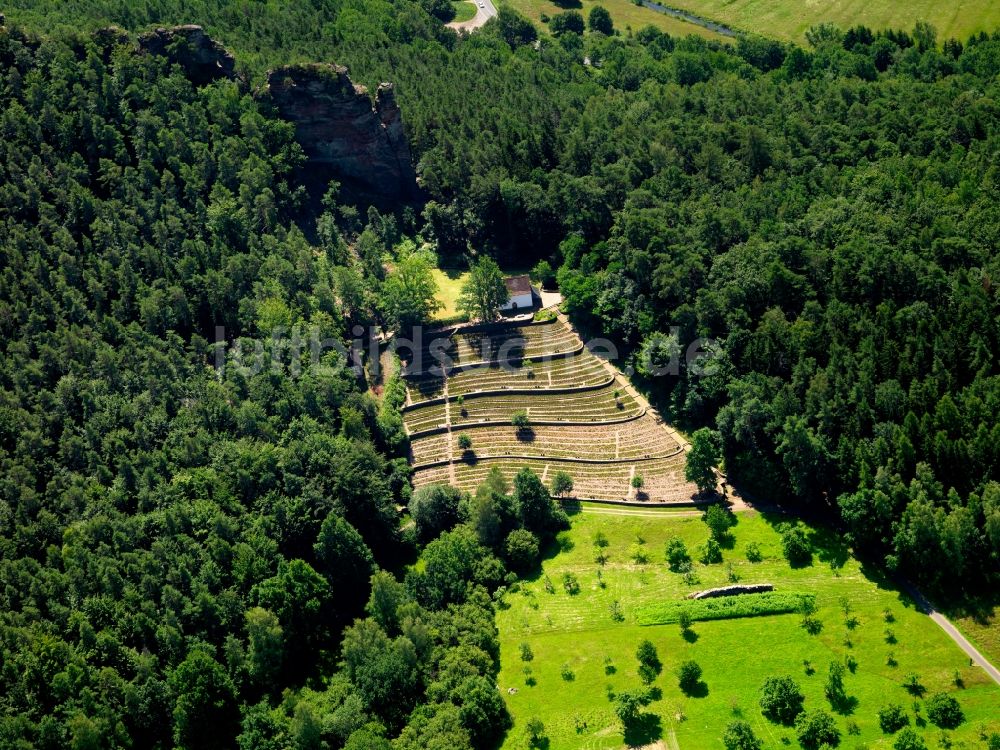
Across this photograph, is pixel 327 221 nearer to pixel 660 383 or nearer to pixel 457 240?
pixel 457 240

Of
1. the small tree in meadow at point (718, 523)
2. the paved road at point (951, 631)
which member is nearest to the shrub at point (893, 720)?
the paved road at point (951, 631)

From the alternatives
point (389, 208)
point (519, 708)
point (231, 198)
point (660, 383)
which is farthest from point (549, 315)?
point (519, 708)

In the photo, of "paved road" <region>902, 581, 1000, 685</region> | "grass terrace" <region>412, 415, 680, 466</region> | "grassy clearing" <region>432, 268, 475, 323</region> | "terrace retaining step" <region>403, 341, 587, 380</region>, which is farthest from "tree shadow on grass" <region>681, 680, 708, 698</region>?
"grassy clearing" <region>432, 268, 475, 323</region>

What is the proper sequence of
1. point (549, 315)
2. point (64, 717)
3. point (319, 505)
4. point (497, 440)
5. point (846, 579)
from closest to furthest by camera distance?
point (64, 717) → point (846, 579) → point (319, 505) → point (497, 440) → point (549, 315)

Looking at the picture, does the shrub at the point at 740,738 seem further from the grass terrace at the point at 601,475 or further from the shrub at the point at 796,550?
the grass terrace at the point at 601,475

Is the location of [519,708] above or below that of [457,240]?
below

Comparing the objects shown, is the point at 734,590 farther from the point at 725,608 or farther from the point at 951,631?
the point at 951,631
